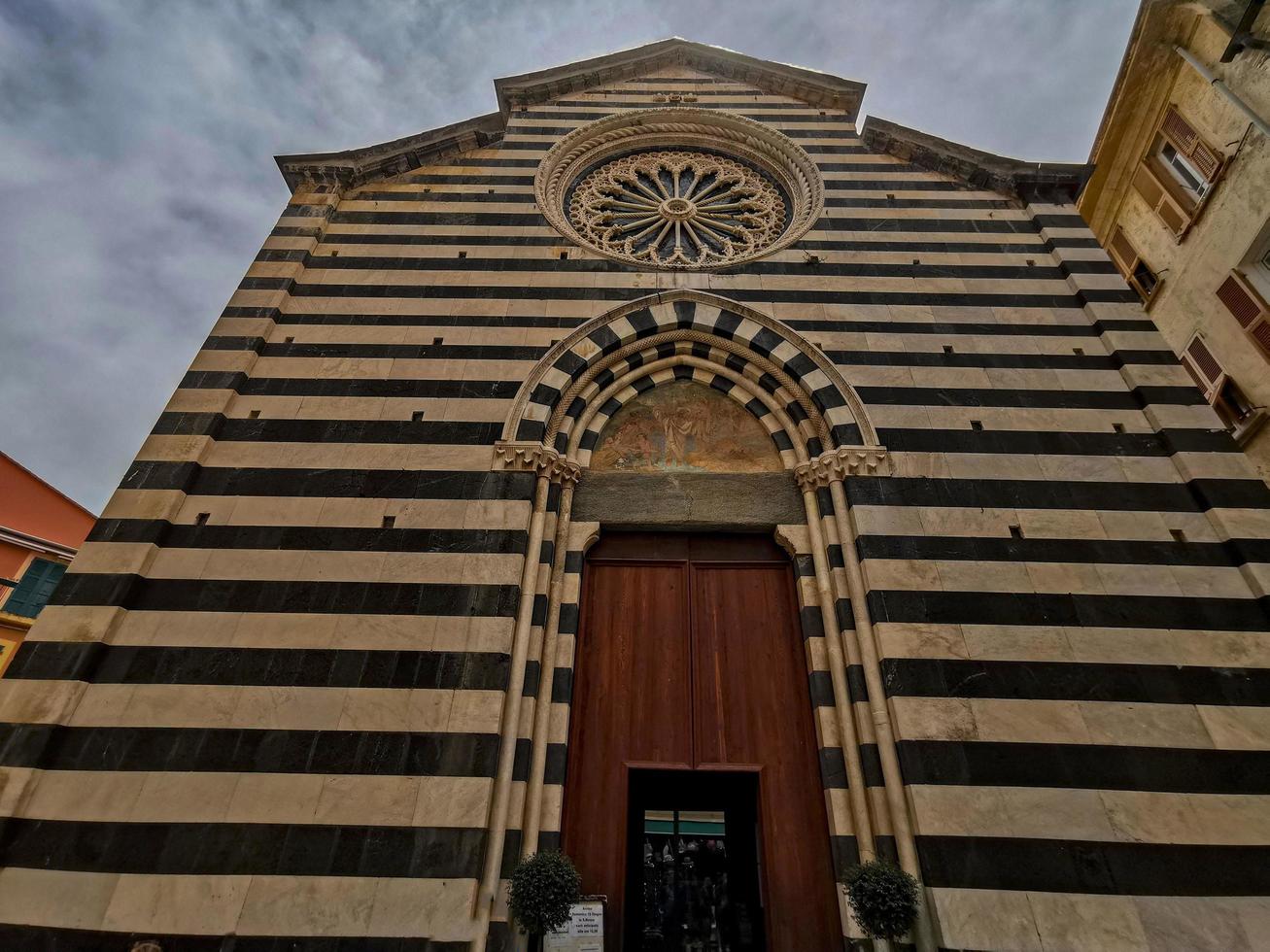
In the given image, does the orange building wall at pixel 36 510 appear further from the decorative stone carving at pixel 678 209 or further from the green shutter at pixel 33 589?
the decorative stone carving at pixel 678 209

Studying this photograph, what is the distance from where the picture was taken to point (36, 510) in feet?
41.4

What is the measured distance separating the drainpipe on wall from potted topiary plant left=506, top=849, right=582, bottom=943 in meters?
13.1

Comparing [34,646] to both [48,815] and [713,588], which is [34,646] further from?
[713,588]

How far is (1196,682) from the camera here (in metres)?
4.96

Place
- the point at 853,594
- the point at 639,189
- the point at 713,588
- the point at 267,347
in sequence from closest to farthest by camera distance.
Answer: the point at 853,594
the point at 713,588
the point at 267,347
the point at 639,189

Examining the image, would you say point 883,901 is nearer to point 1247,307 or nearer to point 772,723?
point 772,723

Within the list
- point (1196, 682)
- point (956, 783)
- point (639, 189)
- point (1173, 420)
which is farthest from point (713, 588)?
point (639, 189)

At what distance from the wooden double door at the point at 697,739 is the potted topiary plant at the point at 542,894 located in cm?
72

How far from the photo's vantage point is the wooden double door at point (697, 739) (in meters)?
4.95

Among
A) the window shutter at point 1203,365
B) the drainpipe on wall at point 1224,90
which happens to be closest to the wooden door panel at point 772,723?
the window shutter at point 1203,365

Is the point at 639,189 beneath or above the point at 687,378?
above

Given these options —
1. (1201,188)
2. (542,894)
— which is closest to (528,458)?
(542,894)

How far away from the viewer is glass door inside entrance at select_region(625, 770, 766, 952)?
5.05 metres

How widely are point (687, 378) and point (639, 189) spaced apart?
418cm
